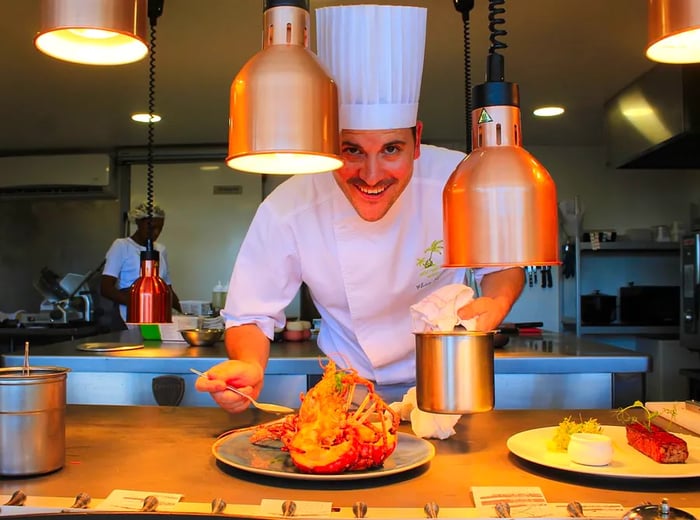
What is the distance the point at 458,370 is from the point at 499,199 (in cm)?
26

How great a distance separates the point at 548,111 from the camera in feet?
15.6

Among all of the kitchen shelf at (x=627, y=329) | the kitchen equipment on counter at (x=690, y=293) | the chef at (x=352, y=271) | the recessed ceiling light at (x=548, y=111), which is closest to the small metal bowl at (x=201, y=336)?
the chef at (x=352, y=271)

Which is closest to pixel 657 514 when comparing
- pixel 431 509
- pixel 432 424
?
pixel 431 509

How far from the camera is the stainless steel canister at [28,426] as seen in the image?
1054 millimetres

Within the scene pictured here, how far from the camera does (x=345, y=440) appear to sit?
1.04 metres

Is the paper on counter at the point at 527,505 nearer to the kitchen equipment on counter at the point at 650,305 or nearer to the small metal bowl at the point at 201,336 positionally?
the small metal bowl at the point at 201,336

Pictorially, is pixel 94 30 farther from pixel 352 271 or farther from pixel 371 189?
pixel 352 271

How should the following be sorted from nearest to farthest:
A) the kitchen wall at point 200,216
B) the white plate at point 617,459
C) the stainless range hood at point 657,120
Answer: the white plate at point 617,459, the stainless range hood at point 657,120, the kitchen wall at point 200,216

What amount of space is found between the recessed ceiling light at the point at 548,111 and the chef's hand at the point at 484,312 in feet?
11.3

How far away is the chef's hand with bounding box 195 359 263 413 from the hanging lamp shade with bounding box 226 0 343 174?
53cm

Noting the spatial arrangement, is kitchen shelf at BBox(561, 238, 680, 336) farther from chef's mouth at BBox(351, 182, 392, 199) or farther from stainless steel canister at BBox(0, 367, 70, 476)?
stainless steel canister at BBox(0, 367, 70, 476)

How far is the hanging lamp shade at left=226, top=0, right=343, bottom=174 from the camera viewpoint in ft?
2.94

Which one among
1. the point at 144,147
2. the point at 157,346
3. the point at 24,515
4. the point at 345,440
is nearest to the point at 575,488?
the point at 345,440

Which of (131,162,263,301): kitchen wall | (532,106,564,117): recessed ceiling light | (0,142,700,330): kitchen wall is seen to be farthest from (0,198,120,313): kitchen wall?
(532,106,564,117): recessed ceiling light
